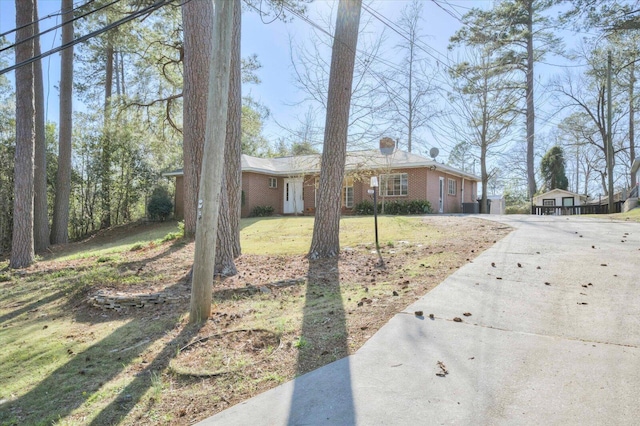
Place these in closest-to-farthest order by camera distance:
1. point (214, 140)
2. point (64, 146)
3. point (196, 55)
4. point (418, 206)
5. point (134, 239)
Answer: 1. point (214, 140)
2. point (196, 55)
3. point (64, 146)
4. point (134, 239)
5. point (418, 206)

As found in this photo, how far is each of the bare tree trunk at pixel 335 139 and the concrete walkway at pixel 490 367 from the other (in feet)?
10.9

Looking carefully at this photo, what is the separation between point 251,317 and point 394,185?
1669 centimetres

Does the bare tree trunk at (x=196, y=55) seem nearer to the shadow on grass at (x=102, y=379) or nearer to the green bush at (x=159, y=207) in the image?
the shadow on grass at (x=102, y=379)

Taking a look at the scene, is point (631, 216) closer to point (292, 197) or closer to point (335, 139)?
point (335, 139)

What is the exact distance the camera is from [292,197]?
22.7 metres

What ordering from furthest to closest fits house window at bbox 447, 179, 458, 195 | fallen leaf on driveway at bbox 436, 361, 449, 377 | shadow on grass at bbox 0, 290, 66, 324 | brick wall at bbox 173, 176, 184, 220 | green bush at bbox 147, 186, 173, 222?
1. brick wall at bbox 173, 176, 184, 220
2. house window at bbox 447, 179, 458, 195
3. green bush at bbox 147, 186, 173, 222
4. shadow on grass at bbox 0, 290, 66, 324
5. fallen leaf on driveway at bbox 436, 361, 449, 377

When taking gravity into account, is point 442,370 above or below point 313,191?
below

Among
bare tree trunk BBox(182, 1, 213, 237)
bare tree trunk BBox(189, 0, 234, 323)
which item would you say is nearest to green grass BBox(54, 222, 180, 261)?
bare tree trunk BBox(182, 1, 213, 237)

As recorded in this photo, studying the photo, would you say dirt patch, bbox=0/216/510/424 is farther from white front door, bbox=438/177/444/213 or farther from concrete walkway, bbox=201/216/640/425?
white front door, bbox=438/177/444/213

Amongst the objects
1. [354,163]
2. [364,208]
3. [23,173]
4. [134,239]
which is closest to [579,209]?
[364,208]

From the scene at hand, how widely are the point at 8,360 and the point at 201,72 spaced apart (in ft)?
18.4

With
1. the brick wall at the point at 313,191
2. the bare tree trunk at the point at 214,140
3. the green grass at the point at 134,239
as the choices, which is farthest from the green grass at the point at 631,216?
the green grass at the point at 134,239

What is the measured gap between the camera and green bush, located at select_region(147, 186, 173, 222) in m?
20.5

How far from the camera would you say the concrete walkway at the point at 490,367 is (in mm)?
2295
